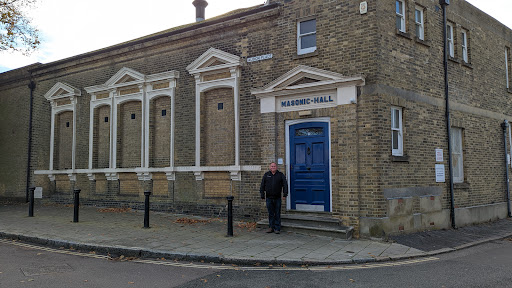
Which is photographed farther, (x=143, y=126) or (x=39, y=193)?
(x=39, y=193)

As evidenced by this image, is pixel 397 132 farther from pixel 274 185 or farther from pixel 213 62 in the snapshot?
pixel 213 62

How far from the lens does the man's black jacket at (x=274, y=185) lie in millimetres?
9984

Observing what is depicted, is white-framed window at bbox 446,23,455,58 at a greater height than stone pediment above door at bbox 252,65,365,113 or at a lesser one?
greater

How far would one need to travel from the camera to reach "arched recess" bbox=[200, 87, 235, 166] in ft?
40.4

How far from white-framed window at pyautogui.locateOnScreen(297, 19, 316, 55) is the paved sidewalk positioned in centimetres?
506

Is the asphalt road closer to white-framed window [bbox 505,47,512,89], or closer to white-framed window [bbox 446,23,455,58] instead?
white-framed window [bbox 446,23,455,58]

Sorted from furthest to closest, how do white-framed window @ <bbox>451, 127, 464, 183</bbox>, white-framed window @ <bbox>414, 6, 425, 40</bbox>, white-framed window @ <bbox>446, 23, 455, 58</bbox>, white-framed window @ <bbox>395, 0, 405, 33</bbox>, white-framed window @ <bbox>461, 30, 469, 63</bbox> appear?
white-framed window @ <bbox>461, 30, 469, 63</bbox> < white-framed window @ <bbox>446, 23, 455, 58</bbox> < white-framed window @ <bbox>451, 127, 464, 183</bbox> < white-framed window @ <bbox>414, 6, 425, 40</bbox> < white-framed window @ <bbox>395, 0, 405, 33</bbox>

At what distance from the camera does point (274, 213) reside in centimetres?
1020

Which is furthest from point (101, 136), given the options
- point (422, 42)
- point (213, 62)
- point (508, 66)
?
point (508, 66)

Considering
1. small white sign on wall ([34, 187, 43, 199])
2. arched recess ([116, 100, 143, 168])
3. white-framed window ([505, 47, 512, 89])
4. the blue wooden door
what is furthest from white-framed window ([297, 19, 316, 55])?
small white sign on wall ([34, 187, 43, 199])

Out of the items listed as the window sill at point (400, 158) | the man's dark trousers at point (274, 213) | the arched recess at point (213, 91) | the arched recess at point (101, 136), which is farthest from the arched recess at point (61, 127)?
the window sill at point (400, 158)

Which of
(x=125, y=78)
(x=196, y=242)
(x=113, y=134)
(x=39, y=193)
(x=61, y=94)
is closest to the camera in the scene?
(x=196, y=242)

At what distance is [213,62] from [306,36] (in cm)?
325

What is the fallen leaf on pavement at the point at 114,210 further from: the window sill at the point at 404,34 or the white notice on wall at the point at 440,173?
the window sill at the point at 404,34
